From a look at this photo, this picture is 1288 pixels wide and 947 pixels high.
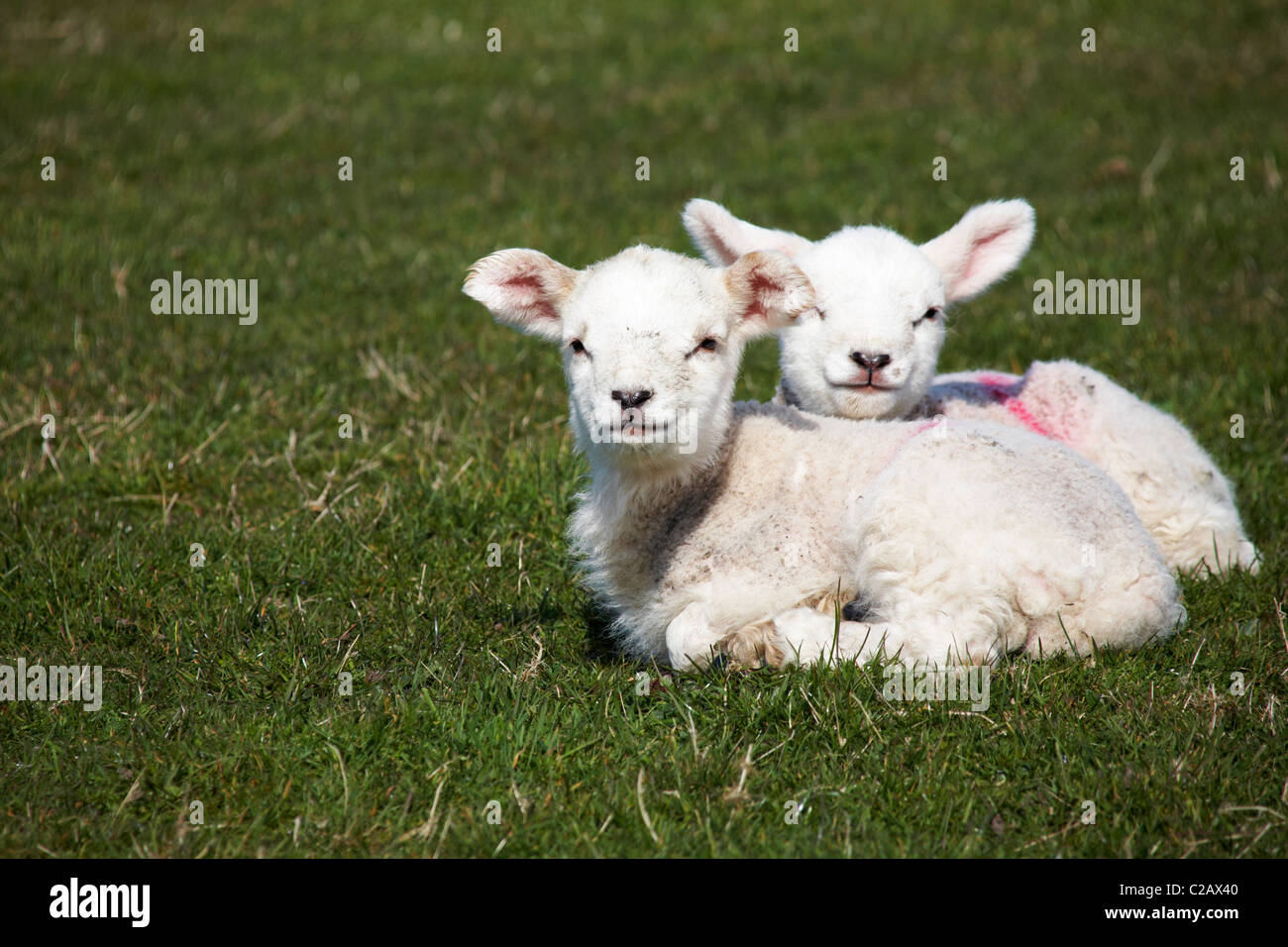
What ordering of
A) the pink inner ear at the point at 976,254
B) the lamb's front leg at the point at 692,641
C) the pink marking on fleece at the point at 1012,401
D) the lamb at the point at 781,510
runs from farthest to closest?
1. the pink inner ear at the point at 976,254
2. the pink marking on fleece at the point at 1012,401
3. the lamb's front leg at the point at 692,641
4. the lamb at the point at 781,510

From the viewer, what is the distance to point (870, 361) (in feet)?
16.7

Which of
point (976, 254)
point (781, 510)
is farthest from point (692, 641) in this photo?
point (976, 254)

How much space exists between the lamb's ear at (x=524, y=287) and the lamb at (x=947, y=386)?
1.09m

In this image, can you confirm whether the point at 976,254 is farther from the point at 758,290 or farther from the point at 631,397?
the point at 631,397

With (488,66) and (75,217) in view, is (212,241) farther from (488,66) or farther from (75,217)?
(488,66)

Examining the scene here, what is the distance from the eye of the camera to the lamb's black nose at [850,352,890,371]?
508 cm

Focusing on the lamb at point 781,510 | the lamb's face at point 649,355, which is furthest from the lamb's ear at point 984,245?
the lamb's face at point 649,355

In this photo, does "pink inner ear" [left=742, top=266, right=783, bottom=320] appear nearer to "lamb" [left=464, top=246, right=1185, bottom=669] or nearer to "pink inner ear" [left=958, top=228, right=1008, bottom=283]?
"lamb" [left=464, top=246, right=1185, bottom=669]

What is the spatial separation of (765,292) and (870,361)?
0.69 meters

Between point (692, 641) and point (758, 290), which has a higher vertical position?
point (758, 290)

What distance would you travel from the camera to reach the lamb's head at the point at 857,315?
5121 millimetres

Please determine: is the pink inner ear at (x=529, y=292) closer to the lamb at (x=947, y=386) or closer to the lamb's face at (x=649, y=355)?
the lamb's face at (x=649, y=355)

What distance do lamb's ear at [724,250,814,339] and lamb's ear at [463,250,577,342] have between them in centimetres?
57

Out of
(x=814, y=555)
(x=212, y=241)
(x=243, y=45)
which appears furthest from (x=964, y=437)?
(x=243, y=45)
